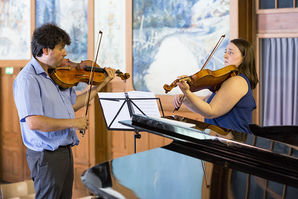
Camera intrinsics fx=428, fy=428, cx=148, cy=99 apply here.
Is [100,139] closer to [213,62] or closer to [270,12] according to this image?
[213,62]

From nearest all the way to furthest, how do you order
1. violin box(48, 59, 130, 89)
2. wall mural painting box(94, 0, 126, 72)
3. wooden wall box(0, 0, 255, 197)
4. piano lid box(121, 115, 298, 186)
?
piano lid box(121, 115, 298, 186) < violin box(48, 59, 130, 89) < wooden wall box(0, 0, 255, 197) < wall mural painting box(94, 0, 126, 72)

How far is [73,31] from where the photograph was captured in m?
5.73

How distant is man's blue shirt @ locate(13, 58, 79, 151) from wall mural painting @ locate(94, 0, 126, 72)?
2.33 metres

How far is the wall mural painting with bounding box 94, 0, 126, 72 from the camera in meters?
5.30

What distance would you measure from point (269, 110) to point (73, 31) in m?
2.77

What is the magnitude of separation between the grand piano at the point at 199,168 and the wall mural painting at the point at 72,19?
3491mm

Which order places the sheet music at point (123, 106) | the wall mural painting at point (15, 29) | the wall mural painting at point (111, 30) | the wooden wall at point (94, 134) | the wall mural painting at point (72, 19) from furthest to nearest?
the wall mural painting at point (15, 29)
the wall mural painting at point (72, 19)
the wall mural painting at point (111, 30)
the wooden wall at point (94, 134)
the sheet music at point (123, 106)

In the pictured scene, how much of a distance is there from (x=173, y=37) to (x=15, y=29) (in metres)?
2.81

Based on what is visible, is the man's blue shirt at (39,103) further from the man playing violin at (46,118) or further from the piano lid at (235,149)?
the piano lid at (235,149)

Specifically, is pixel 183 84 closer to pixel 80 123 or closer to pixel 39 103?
pixel 80 123

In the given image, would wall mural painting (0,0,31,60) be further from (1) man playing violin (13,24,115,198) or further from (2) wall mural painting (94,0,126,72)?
(1) man playing violin (13,24,115,198)

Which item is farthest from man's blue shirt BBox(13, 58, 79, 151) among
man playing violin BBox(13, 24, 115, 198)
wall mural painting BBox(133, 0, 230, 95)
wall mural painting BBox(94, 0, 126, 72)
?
wall mural painting BBox(94, 0, 126, 72)

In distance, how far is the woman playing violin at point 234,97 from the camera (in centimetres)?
280

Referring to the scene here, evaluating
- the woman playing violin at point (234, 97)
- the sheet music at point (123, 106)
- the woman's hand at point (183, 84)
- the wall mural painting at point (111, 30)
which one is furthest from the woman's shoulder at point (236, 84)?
the wall mural painting at point (111, 30)
